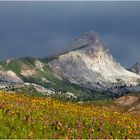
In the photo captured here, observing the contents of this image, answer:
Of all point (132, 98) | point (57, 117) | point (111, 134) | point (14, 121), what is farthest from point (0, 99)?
point (132, 98)

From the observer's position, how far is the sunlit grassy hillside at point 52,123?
17.8m

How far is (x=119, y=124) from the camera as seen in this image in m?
23.1

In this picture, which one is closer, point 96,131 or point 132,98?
point 96,131

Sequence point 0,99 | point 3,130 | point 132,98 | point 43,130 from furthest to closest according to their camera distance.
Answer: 1. point 132,98
2. point 0,99
3. point 43,130
4. point 3,130

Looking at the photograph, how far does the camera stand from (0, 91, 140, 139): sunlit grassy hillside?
1783cm

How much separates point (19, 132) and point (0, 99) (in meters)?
8.63

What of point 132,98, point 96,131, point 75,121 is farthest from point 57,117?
point 132,98

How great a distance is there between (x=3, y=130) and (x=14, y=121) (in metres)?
2.63

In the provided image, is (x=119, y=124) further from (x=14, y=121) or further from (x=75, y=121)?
(x=14, y=121)

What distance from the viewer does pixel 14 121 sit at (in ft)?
64.1

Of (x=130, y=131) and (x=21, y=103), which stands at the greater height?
(x=21, y=103)

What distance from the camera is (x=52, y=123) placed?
20.1 metres

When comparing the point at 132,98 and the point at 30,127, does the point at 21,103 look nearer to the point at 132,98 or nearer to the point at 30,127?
the point at 30,127

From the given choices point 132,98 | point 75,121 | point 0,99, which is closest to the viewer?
point 75,121
